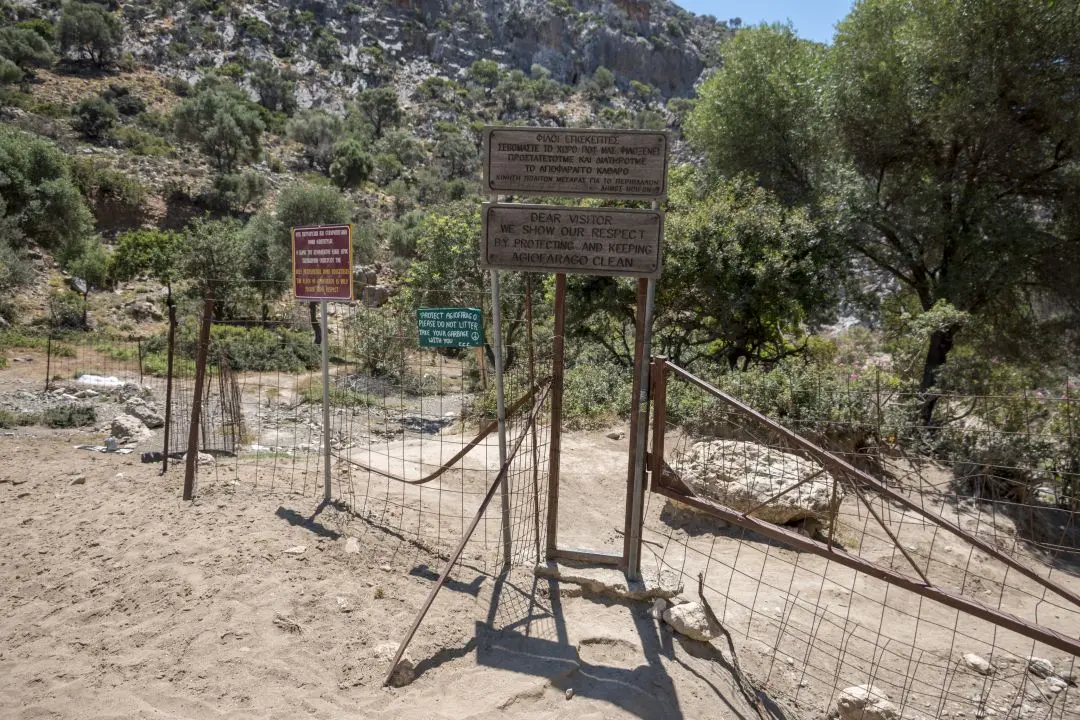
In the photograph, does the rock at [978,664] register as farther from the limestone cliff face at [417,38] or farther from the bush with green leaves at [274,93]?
the limestone cliff face at [417,38]

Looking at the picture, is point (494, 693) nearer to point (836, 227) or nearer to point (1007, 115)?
point (836, 227)

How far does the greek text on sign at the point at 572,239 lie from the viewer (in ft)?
12.7

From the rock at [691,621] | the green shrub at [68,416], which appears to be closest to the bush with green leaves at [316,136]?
the green shrub at [68,416]

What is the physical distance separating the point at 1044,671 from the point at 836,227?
29.5 feet

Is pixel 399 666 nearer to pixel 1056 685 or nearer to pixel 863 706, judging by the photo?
pixel 863 706

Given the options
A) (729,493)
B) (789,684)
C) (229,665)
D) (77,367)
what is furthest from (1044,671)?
(77,367)

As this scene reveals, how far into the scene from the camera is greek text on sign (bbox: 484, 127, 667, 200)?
3.88 m

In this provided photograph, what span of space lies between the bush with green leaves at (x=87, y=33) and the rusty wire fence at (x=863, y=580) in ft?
209

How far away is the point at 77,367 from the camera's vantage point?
15320 millimetres

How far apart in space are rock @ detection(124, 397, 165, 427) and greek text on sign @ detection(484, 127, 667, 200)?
900 centimetres

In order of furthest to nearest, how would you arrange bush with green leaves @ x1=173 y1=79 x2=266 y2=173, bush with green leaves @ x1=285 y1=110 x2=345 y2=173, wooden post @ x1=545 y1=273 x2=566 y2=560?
bush with green leaves @ x1=285 y1=110 x2=345 y2=173
bush with green leaves @ x1=173 y1=79 x2=266 y2=173
wooden post @ x1=545 y1=273 x2=566 y2=560

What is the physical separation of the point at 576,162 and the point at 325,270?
2.49 meters

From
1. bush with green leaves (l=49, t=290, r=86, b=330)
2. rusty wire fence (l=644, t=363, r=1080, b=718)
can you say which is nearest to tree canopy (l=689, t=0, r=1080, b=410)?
rusty wire fence (l=644, t=363, r=1080, b=718)

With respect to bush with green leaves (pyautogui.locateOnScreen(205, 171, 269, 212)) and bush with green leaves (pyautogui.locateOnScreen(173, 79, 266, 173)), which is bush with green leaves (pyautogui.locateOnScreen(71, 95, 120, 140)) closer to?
bush with green leaves (pyautogui.locateOnScreen(173, 79, 266, 173))
